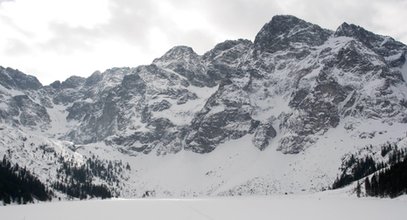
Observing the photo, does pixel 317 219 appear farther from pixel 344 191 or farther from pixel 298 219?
pixel 344 191

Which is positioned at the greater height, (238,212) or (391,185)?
(391,185)

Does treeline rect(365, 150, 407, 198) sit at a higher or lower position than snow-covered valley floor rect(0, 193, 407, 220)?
higher

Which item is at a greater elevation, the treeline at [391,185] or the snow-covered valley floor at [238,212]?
the treeline at [391,185]

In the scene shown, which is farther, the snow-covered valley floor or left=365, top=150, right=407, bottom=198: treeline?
left=365, top=150, right=407, bottom=198: treeline

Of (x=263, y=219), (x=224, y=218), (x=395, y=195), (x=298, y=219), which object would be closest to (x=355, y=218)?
(x=298, y=219)

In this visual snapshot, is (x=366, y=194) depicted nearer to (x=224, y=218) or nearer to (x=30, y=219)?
(x=224, y=218)

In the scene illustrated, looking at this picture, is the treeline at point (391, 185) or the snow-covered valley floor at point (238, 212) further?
the treeline at point (391, 185)

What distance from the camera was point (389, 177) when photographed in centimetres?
13675

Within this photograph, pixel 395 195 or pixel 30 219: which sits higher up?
pixel 395 195

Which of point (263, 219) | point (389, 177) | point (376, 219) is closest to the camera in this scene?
point (376, 219)

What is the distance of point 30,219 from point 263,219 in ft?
103

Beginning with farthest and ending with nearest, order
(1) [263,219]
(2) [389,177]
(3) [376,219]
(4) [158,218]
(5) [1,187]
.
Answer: (5) [1,187] < (2) [389,177] < (4) [158,218] < (1) [263,219] < (3) [376,219]

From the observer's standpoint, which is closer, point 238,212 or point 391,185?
point 238,212

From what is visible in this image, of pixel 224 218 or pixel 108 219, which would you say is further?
pixel 108 219
